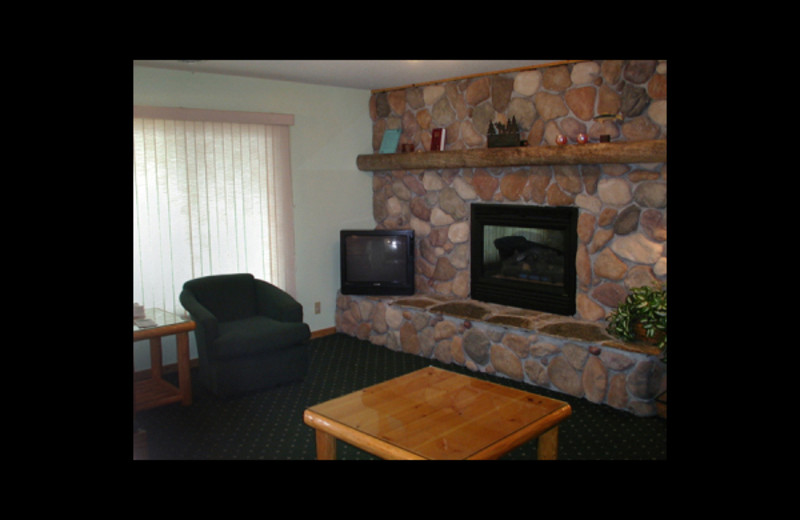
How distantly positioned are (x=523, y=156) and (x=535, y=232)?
2.04 feet

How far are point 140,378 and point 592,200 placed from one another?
3431mm

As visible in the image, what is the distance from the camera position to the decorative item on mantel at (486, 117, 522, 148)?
475 centimetres

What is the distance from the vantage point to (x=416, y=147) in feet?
18.4

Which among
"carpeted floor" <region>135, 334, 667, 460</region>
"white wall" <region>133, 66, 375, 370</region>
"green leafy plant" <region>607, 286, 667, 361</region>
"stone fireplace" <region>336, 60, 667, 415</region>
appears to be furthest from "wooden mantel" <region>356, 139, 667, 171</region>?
"carpeted floor" <region>135, 334, 667, 460</region>

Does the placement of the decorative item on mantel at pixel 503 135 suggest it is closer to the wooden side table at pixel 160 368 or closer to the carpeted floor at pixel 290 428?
the carpeted floor at pixel 290 428

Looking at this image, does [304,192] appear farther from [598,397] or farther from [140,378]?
[598,397]

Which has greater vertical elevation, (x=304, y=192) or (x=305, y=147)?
(x=305, y=147)

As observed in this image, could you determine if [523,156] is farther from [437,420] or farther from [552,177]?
[437,420]

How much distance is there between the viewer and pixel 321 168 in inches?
221

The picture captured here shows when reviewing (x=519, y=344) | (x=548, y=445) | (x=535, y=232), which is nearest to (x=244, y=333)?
(x=519, y=344)

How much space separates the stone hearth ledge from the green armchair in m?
1.05

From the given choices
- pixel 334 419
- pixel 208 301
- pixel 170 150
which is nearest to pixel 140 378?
pixel 208 301

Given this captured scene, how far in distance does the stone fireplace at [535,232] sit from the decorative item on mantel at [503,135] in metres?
0.08

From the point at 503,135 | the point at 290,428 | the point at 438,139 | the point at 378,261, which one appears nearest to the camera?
the point at 290,428
